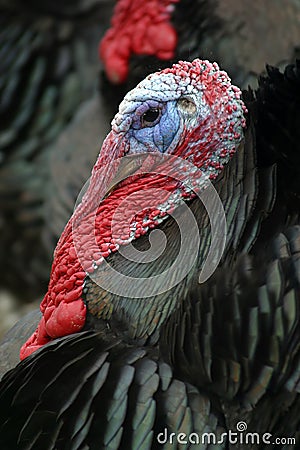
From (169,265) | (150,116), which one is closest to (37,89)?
(150,116)

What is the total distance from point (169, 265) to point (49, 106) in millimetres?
1938

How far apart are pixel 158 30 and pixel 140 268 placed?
1.46 metres

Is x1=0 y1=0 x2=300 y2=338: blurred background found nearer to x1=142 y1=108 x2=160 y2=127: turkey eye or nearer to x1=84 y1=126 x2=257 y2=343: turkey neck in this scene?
x1=142 y1=108 x2=160 y2=127: turkey eye

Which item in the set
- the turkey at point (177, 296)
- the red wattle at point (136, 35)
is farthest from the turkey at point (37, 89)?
the turkey at point (177, 296)

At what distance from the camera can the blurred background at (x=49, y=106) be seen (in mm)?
3744

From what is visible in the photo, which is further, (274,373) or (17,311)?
(17,311)

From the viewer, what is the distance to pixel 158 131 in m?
2.41

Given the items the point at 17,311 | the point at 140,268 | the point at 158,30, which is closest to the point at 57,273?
the point at 140,268

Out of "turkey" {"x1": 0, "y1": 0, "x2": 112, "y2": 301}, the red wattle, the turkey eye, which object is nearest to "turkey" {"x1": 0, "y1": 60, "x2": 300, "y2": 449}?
the turkey eye

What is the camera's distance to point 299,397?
2.14 metres

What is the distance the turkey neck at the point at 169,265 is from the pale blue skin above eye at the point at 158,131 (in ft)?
0.53

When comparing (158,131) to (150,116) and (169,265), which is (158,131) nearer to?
(150,116)

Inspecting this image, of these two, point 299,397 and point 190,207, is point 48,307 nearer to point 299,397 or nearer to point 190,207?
point 190,207

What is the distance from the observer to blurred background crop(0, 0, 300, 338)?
3.74m
